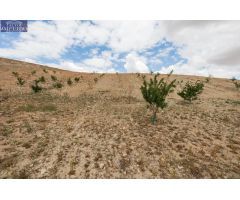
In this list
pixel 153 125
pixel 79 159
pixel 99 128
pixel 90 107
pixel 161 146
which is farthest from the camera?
pixel 90 107

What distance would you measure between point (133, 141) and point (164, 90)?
4.66 metres

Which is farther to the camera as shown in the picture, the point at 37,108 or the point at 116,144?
the point at 37,108

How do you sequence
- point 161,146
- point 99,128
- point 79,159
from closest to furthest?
1. point 79,159
2. point 161,146
3. point 99,128

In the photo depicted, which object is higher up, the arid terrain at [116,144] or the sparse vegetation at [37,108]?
the sparse vegetation at [37,108]

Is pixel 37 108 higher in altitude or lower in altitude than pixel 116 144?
higher

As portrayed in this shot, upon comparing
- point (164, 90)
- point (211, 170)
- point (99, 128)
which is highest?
point (164, 90)

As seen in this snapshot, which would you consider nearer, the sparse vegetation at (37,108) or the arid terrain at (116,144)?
the arid terrain at (116,144)

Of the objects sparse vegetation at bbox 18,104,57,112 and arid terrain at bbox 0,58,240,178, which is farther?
sparse vegetation at bbox 18,104,57,112

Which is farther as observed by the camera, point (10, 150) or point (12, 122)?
point (12, 122)

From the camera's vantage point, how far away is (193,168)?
27.5 feet

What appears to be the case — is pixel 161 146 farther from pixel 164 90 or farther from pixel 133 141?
pixel 164 90

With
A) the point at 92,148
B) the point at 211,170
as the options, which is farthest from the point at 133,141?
the point at 211,170

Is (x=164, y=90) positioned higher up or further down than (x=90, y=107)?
higher up

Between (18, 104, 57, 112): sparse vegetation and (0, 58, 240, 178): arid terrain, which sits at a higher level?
(18, 104, 57, 112): sparse vegetation
